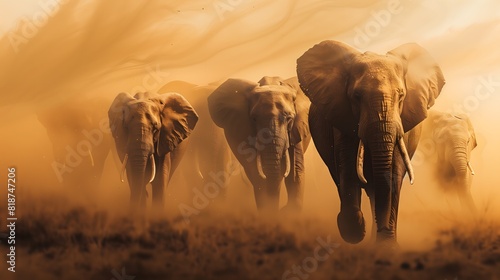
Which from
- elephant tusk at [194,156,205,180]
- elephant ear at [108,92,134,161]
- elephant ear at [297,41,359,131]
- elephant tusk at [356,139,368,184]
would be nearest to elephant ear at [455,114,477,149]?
elephant tusk at [194,156,205,180]

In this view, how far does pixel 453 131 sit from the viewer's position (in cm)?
2180

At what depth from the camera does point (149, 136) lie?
1869cm

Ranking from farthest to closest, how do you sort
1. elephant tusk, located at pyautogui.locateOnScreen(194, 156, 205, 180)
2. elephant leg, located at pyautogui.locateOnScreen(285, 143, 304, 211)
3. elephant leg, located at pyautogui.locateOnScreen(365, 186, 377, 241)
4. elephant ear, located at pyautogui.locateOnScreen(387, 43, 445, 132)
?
elephant tusk, located at pyautogui.locateOnScreen(194, 156, 205, 180), elephant leg, located at pyautogui.locateOnScreen(285, 143, 304, 211), elephant ear, located at pyautogui.locateOnScreen(387, 43, 445, 132), elephant leg, located at pyautogui.locateOnScreen(365, 186, 377, 241)

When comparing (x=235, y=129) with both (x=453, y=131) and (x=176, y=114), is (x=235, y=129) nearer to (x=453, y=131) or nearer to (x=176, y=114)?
(x=176, y=114)

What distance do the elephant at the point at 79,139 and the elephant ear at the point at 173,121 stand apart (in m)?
2.86

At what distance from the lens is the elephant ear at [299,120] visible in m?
18.9

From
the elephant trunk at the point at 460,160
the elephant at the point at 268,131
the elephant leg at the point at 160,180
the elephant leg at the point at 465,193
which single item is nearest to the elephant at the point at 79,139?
the elephant leg at the point at 160,180

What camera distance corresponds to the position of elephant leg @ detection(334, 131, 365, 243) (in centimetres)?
1518

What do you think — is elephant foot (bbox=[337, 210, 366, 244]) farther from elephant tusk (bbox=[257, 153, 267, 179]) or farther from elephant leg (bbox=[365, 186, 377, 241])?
elephant tusk (bbox=[257, 153, 267, 179])

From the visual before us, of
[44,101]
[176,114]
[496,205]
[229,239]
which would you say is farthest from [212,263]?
[44,101]

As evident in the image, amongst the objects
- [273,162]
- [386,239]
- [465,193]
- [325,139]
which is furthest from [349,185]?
[465,193]

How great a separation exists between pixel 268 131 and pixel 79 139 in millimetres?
7183

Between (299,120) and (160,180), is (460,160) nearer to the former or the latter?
(299,120)

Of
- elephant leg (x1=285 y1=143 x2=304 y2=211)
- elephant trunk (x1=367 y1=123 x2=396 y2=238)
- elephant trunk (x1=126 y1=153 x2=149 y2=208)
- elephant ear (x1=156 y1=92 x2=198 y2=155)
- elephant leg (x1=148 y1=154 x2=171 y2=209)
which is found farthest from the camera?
elephant ear (x1=156 y1=92 x2=198 y2=155)
